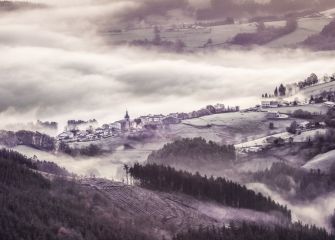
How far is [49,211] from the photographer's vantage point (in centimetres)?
16988

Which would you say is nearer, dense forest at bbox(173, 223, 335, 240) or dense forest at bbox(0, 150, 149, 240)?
dense forest at bbox(0, 150, 149, 240)

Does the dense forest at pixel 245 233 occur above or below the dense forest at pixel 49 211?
below

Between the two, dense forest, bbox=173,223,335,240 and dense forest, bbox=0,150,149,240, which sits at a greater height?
dense forest, bbox=0,150,149,240

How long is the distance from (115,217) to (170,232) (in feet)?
41.9

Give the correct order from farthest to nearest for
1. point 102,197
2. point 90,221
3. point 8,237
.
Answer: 1. point 102,197
2. point 90,221
3. point 8,237

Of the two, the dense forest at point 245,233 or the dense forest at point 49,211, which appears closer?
the dense forest at point 49,211

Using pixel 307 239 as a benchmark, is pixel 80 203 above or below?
above

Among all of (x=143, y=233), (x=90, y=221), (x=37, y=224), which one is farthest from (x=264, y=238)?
(x=37, y=224)

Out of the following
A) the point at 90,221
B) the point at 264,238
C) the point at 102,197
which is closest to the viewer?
the point at 90,221

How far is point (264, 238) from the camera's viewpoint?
185375 millimetres

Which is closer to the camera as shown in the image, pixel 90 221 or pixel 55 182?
pixel 90 221

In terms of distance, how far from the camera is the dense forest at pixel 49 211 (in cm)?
15838

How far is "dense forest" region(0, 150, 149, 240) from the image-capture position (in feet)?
520

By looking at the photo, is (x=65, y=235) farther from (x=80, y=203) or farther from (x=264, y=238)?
(x=264, y=238)
